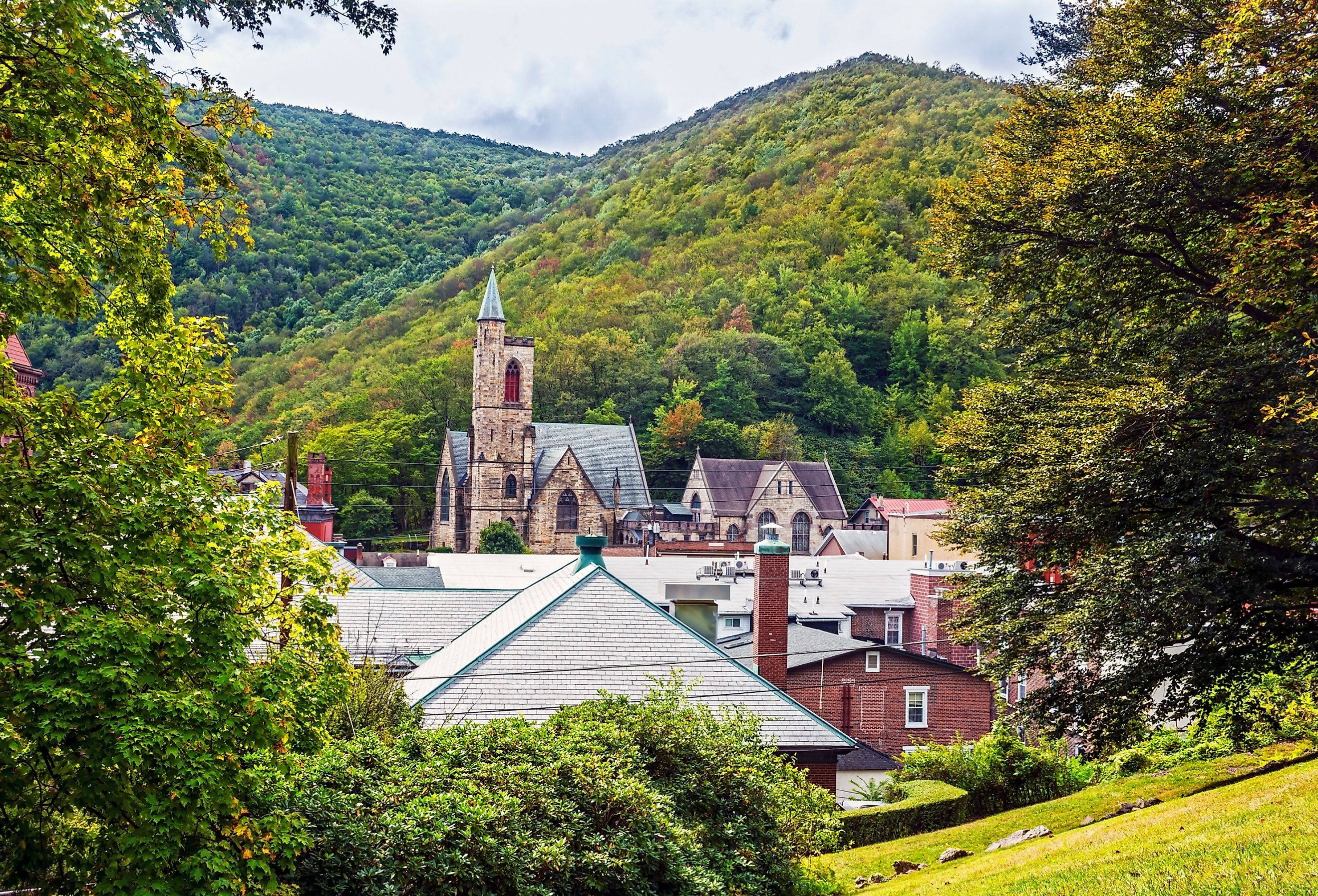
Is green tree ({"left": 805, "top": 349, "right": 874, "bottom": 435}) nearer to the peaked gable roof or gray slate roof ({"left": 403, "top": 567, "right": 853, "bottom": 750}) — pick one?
the peaked gable roof

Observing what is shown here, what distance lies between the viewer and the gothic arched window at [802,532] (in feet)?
313

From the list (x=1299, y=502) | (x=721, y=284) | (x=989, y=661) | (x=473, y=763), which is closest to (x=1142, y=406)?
(x=1299, y=502)

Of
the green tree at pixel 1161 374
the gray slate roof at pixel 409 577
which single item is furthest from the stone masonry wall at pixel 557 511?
the green tree at pixel 1161 374

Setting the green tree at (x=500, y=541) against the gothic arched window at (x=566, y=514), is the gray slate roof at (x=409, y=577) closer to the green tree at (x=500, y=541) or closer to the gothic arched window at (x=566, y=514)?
the green tree at (x=500, y=541)

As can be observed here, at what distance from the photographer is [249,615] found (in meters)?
9.45

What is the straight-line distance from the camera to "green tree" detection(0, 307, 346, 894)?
720cm

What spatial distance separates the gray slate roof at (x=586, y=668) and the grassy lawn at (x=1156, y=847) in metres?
2.84

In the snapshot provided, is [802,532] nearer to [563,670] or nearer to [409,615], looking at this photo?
[409,615]

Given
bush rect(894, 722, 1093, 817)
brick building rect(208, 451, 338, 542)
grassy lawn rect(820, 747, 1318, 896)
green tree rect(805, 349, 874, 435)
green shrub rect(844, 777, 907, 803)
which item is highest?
green tree rect(805, 349, 874, 435)

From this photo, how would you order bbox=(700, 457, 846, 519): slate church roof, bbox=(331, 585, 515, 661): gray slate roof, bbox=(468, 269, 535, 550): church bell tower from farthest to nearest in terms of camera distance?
bbox=(700, 457, 846, 519): slate church roof < bbox=(468, 269, 535, 550): church bell tower < bbox=(331, 585, 515, 661): gray slate roof

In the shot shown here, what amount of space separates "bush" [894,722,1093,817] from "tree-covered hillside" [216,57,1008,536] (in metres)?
73.2

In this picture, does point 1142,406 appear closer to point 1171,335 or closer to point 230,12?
point 1171,335

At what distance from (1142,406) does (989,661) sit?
224 inches

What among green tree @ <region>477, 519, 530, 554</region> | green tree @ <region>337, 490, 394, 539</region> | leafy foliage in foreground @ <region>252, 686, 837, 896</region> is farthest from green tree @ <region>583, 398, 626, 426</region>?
leafy foliage in foreground @ <region>252, 686, 837, 896</region>
